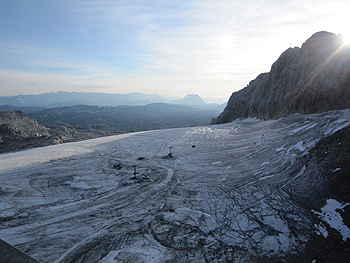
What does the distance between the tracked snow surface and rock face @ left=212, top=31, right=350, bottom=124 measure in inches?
108

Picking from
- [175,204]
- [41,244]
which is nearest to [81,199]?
[41,244]

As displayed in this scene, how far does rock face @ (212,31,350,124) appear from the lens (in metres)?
→ 16.7

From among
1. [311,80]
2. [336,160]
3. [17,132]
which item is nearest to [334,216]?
[336,160]

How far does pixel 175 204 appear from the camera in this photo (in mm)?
8812

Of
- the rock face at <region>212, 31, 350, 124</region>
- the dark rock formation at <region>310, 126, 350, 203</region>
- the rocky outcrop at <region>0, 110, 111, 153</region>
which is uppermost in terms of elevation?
the rock face at <region>212, 31, 350, 124</region>

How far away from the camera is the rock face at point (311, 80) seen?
54.7 feet

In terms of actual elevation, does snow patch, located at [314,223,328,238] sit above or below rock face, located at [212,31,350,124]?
below

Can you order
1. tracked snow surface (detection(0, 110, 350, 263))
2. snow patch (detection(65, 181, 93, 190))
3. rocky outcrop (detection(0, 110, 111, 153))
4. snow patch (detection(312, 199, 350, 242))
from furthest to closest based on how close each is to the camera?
1. rocky outcrop (detection(0, 110, 111, 153))
2. snow patch (detection(65, 181, 93, 190))
3. snow patch (detection(312, 199, 350, 242))
4. tracked snow surface (detection(0, 110, 350, 263))

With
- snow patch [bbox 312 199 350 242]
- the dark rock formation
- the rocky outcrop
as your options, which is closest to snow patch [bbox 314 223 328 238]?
snow patch [bbox 312 199 350 242]

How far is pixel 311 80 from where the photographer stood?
20.6 meters

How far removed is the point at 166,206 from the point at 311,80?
2168 centimetres

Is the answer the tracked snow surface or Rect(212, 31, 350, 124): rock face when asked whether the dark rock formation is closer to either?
the tracked snow surface

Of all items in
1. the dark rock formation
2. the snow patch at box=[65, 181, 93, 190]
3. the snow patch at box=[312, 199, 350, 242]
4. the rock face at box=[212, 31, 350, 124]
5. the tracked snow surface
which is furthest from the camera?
the rock face at box=[212, 31, 350, 124]

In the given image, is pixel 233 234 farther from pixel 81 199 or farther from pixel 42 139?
pixel 42 139
